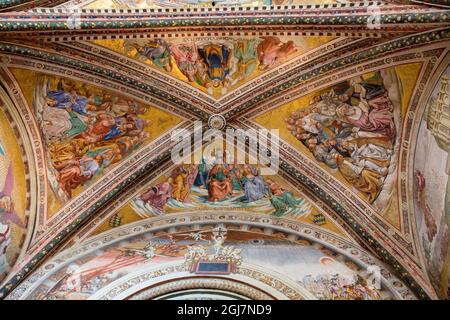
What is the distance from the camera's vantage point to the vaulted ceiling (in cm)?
947

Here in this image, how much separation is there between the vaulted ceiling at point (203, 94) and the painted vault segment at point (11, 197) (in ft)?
0.13

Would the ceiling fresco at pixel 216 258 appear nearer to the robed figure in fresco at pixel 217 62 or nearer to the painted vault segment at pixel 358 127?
the painted vault segment at pixel 358 127

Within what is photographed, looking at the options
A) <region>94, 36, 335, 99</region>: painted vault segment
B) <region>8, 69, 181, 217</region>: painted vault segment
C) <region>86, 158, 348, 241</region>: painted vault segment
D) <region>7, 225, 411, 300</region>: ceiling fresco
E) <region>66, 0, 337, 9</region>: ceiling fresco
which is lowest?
<region>7, 225, 411, 300</region>: ceiling fresco

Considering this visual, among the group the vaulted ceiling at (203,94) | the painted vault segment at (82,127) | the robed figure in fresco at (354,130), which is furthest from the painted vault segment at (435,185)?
the painted vault segment at (82,127)

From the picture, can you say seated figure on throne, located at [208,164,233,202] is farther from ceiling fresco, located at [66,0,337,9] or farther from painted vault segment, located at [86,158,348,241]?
ceiling fresco, located at [66,0,337,9]

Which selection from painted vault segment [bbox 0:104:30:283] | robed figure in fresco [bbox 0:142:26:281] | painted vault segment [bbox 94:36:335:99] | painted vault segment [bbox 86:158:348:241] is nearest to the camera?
robed figure in fresco [bbox 0:142:26:281]

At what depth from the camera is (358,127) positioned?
1047 centimetres

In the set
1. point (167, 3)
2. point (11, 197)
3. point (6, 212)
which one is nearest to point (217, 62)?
point (167, 3)

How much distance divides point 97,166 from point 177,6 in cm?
337

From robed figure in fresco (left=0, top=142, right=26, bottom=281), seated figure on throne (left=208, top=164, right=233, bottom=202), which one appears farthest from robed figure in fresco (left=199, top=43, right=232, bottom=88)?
robed figure in fresco (left=0, top=142, right=26, bottom=281)

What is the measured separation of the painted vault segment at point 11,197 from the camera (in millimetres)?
9375

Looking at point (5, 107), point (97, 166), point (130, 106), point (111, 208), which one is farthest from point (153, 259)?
point (5, 107)

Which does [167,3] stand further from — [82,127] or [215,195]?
[215,195]

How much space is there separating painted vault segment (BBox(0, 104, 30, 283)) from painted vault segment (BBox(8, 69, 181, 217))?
1.74 feet
